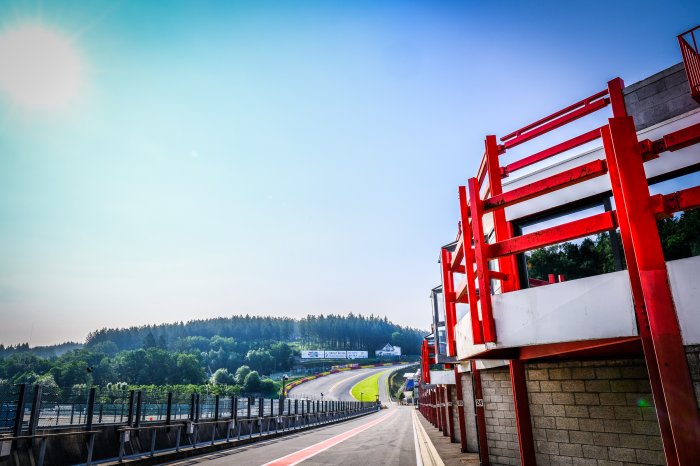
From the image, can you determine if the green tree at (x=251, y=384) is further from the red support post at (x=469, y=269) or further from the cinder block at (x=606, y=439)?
the red support post at (x=469, y=269)

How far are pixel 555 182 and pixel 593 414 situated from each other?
422 centimetres

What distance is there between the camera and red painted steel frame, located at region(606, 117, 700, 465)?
3730mm

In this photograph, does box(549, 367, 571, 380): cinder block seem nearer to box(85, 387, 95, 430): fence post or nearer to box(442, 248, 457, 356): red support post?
box(442, 248, 457, 356): red support post

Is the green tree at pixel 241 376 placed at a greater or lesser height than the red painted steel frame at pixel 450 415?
lesser

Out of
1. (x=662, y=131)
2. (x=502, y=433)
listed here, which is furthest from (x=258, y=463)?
(x=662, y=131)

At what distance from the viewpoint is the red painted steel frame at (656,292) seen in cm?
373

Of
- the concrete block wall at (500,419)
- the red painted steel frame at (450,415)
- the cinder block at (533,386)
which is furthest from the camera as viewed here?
the red painted steel frame at (450,415)

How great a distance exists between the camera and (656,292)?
4062 millimetres

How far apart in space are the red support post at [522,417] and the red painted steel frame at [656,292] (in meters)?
3.91

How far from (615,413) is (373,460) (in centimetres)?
894

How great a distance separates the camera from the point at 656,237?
4.25 metres

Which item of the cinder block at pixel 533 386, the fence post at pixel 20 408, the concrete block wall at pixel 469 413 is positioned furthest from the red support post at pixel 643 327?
the fence post at pixel 20 408

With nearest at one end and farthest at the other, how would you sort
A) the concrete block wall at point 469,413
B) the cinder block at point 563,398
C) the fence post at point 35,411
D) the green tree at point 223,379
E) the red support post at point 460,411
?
the cinder block at point 563,398 < the fence post at point 35,411 < the concrete block wall at point 469,413 < the red support post at point 460,411 < the green tree at point 223,379

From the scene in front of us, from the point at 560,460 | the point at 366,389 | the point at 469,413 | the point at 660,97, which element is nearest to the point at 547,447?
the point at 560,460
